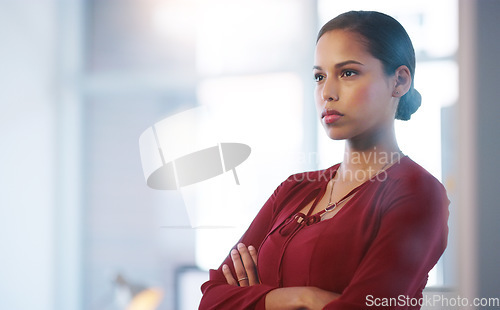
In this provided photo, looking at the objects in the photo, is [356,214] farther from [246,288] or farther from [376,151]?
[246,288]

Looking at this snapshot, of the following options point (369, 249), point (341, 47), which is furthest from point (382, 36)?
point (369, 249)

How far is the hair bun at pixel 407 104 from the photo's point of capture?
105cm

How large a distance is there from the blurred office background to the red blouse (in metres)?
0.57

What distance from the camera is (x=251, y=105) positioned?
1.70 meters

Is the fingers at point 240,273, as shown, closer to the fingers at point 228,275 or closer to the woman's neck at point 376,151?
the fingers at point 228,275

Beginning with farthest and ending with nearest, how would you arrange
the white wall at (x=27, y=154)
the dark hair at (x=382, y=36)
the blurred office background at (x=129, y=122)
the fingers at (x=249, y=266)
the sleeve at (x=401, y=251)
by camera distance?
the white wall at (x=27, y=154) < the blurred office background at (x=129, y=122) < the fingers at (x=249, y=266) < the dark hair at (x=382, y=36) < the sleeve at (x=401, y=251)

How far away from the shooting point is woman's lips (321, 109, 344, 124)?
1035 millimetres

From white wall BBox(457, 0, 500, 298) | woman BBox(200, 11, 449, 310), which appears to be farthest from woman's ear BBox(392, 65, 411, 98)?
white wall BBox(457, 0, 500, 298)

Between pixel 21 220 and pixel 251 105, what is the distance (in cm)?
98

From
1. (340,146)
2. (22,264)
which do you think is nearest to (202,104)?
(340,146)

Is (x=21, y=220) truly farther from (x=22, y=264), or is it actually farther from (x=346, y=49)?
(x=346, y=49)

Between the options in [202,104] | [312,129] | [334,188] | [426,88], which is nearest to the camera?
[334,188]

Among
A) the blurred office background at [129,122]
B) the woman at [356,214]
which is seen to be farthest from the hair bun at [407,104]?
the blurred office background at [129,122]

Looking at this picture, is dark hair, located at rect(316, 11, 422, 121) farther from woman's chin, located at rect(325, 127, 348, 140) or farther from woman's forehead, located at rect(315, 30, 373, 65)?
woman's chin, located at rect(325, 127, 348, 140)
